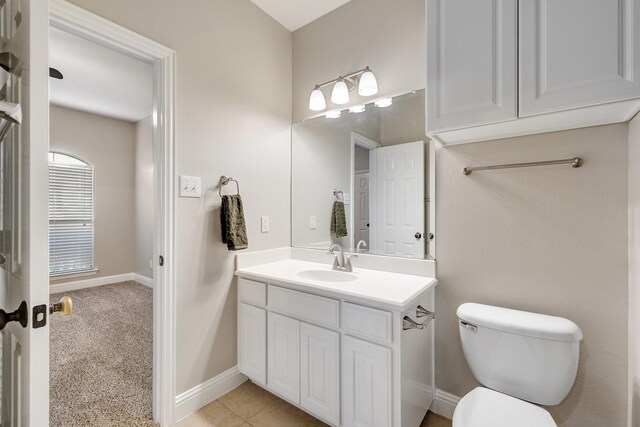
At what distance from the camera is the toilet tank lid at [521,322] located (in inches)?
46.5

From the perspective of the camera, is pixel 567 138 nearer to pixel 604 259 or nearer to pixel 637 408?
pixel 604 259

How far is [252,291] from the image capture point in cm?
187

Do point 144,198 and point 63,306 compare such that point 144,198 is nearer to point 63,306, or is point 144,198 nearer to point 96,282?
point 96,282

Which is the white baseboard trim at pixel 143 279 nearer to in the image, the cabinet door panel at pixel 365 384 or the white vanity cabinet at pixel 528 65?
the cabinet door panel at pixel 365 384

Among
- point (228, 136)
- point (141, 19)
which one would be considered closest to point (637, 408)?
point (228, 136)

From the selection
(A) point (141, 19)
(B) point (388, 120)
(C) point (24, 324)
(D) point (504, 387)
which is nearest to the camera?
(C) point (24, 324)

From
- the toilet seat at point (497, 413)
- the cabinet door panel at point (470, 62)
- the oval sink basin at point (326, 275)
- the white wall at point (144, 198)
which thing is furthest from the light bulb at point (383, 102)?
the white wall at point (144, 198)

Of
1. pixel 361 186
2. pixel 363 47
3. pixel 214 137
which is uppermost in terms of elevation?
pixel 363 47

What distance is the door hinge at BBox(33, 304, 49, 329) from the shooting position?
0.72 metres

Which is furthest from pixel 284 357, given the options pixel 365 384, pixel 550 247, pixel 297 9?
pixel 297 9

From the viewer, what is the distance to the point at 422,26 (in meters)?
1.75

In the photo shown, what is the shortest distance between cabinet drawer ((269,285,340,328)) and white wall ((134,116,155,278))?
3.44 metres

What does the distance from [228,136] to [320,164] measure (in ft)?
2.33

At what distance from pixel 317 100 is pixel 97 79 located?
2644 mm
